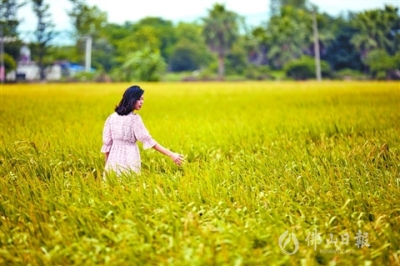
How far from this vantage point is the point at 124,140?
3715 millimetres

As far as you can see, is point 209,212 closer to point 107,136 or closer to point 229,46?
point 107,136

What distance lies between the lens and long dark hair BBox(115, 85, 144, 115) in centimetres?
359

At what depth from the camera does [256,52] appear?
4578 centimetres

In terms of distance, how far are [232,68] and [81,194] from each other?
4292 centimetres

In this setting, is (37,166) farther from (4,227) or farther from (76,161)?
(4,227)

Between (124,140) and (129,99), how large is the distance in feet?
1.02

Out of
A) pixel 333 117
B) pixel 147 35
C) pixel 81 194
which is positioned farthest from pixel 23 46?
pixel 81 194

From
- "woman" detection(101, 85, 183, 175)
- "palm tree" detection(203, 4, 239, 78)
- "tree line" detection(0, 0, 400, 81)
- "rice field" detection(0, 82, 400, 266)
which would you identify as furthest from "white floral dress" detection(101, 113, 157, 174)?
"palm tree" detection(203, 4, 239, 78)

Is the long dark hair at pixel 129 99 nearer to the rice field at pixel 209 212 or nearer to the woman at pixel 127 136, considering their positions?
the woman at pixel 127 136

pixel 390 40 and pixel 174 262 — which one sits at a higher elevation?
pixel 390 40

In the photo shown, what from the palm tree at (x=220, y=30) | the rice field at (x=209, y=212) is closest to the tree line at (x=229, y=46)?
the palm tree at (x=220, y=30)

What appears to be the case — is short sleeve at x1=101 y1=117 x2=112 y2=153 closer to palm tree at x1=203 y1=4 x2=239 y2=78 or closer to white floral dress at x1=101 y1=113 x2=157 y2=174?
white floral dress at x1=101 y1=113 x2=157 y2=174

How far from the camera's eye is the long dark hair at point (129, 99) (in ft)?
11.8

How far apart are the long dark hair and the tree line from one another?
2582cm
